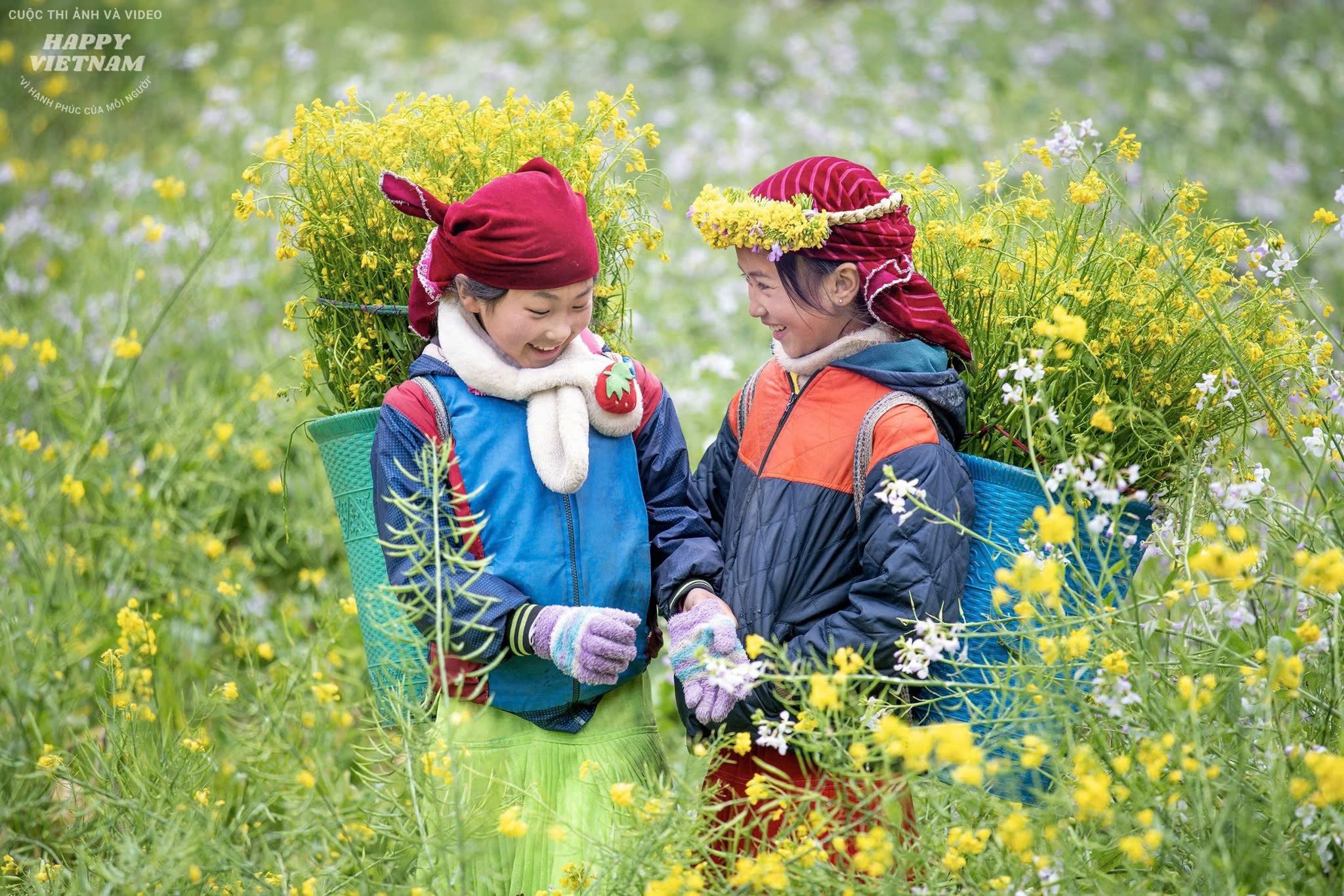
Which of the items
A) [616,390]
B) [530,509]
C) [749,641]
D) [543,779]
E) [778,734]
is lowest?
[543,779]

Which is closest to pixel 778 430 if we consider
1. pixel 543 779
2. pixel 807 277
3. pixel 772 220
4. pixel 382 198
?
pixel 807 277

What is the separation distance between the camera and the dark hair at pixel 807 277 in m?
2.09

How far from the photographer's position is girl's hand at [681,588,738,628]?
2.09 metres

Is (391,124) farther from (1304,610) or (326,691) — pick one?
(1304,610)

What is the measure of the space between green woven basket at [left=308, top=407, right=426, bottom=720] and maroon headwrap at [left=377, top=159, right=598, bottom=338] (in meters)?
0.37

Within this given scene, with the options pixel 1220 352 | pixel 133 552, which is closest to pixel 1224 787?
pixel 1220 352

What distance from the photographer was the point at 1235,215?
6.04m

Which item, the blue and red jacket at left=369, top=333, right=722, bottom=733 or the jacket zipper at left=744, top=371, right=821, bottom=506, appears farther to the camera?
the jacket zipper at left=744, top=371, right=821, bottom=506

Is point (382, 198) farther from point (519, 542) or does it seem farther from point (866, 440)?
point (866, 440)

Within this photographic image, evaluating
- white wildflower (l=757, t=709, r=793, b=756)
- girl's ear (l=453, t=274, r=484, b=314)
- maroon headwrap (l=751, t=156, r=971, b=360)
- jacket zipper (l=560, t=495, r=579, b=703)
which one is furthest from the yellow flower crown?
white wildflower (l=757, t=709, r=793, b=756)

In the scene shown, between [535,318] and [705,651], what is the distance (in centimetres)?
64

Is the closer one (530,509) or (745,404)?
(530,509)

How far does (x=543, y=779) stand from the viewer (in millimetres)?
2131

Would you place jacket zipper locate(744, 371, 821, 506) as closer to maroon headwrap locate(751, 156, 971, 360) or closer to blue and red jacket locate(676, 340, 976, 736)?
blue and red jacket locate(676, 340, 976, 736)
